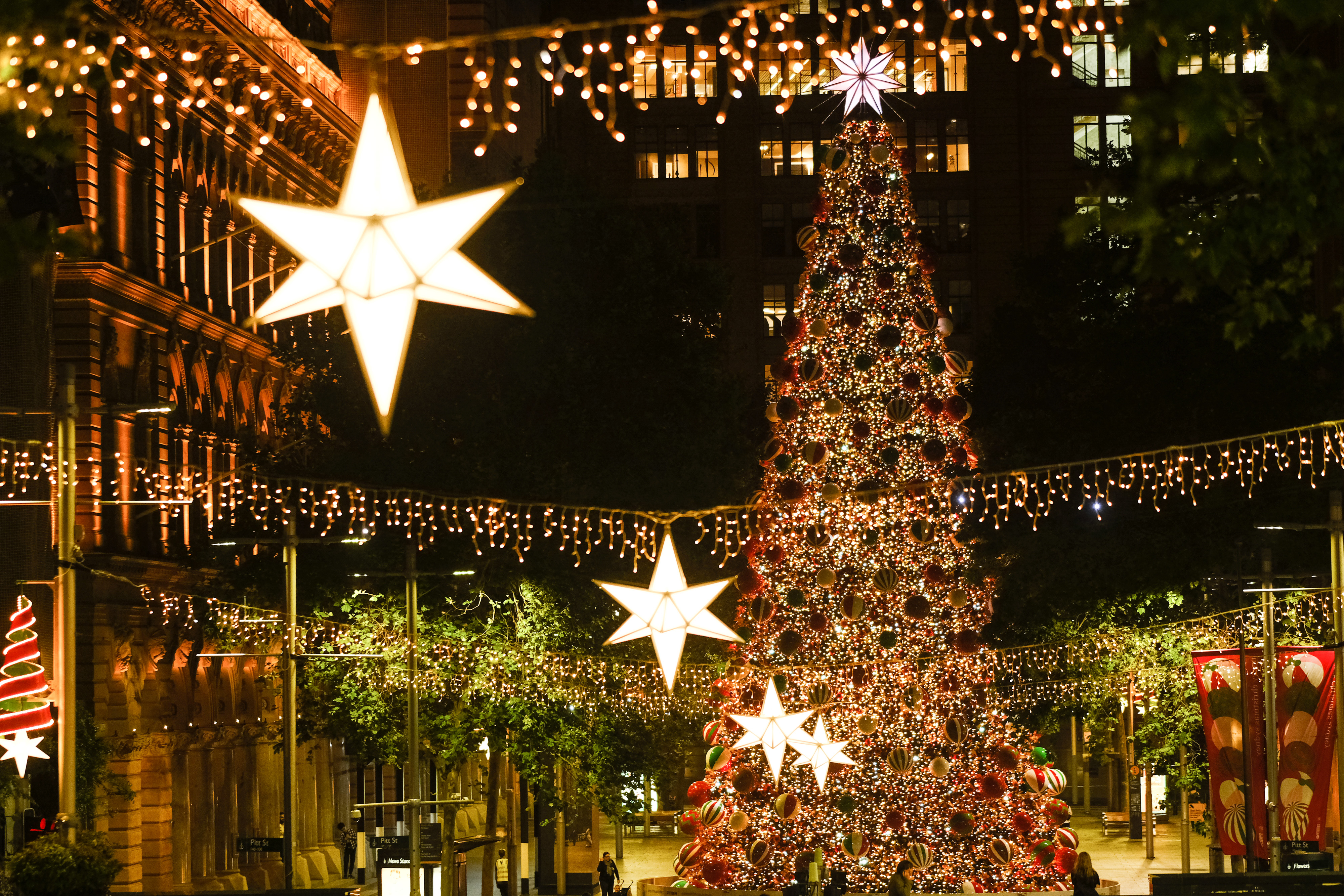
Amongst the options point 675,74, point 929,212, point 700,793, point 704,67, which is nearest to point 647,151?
point 675,74

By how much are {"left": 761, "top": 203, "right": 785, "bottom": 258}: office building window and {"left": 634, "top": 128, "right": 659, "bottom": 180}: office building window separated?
567 centimetres

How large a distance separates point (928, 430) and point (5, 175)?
18.0m

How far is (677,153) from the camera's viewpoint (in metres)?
95.9

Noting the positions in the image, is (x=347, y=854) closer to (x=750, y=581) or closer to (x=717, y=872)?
(x=717, y=872)

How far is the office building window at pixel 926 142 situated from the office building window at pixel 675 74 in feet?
36.5

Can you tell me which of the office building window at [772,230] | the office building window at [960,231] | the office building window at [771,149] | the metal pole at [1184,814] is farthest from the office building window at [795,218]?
the metal pole at [1184,814]

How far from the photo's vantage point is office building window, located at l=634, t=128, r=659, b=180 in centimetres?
9581

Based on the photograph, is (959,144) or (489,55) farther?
(959,144)

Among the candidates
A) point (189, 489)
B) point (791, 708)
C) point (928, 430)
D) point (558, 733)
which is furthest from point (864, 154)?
point (558, 733)

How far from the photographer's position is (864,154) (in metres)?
26.5

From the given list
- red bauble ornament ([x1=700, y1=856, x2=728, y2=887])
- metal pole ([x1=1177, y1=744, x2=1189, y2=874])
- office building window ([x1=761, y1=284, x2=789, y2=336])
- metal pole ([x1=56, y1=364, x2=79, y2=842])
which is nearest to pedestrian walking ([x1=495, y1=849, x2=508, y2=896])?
metal pole ([x1=1177, y1=744, x2=1189, y2=874])

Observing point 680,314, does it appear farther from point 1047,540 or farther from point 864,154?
point 864,154

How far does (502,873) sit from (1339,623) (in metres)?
33.2

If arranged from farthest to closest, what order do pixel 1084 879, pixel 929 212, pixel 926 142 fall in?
1. pixel 929 212
2. pixel 926 142
3. pixel 1084 879
